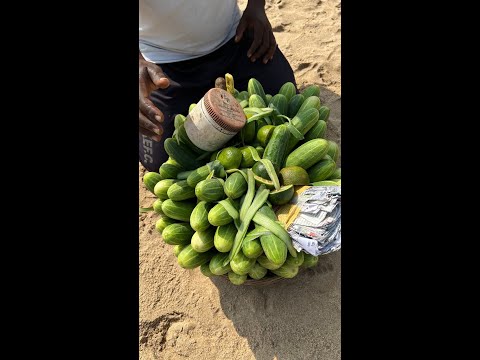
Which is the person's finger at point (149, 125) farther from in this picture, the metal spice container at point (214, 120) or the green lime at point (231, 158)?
the green lime at point (231, 158)

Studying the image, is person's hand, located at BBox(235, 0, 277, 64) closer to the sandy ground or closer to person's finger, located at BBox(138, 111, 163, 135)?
person's finger, located at BBox(138, 111, 163, 135)

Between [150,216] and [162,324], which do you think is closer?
[162,324]

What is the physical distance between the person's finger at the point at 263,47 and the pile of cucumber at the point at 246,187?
2.72 feet

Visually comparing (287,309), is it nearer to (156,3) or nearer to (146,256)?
(146,256)

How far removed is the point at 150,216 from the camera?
326cm

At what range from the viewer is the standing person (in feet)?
9.54

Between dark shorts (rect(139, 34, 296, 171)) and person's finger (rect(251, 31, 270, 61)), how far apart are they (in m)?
0.06

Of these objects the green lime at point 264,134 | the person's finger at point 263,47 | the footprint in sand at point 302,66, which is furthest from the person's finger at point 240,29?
the green lime at point 264,134

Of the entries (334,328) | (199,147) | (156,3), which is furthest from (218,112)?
(334,328)

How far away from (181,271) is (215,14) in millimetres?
1972

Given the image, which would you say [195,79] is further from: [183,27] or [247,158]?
[247,158]

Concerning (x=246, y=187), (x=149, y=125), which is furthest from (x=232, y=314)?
(x=149, y=125)

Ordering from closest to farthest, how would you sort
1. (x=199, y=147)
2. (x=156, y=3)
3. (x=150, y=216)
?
(x=199, y=147), (x=156, y=3), (x=150, y=216)

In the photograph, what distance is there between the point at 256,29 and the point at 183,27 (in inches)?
24.7
